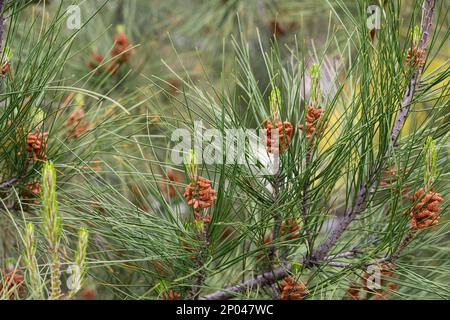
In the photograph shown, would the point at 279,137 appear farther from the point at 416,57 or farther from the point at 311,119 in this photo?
the point at 416,57

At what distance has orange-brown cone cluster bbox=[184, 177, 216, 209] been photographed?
89cm

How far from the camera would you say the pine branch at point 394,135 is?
934 millimetres

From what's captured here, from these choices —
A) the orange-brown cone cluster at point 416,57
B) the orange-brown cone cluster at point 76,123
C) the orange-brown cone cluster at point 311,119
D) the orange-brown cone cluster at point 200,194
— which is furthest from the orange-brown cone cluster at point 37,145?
the orange-brown cone cluster at point 416,57

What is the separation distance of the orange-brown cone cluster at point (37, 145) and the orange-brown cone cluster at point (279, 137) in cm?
31

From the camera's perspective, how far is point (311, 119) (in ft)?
3.05

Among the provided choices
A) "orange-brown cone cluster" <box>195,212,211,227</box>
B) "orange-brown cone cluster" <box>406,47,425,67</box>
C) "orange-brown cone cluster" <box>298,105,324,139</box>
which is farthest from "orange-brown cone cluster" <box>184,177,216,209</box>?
"orange-brown cone cluster" <box>406,47,425,67</box>

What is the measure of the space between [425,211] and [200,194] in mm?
272

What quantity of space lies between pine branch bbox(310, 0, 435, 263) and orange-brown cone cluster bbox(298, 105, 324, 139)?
0.10m

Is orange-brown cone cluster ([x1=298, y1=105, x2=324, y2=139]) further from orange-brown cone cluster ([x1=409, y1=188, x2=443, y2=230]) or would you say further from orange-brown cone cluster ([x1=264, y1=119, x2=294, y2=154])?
orange-brown cone cluster ([x1=409, y1=188, x2=443, y2=230])

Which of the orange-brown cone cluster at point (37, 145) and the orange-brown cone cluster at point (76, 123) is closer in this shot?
the orange-brown cone cluster at point (37, 145)

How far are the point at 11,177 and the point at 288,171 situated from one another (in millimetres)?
396

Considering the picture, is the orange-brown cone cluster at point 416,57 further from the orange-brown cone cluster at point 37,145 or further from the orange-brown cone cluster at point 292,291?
the orange-brown cone cluster at point 37,145
